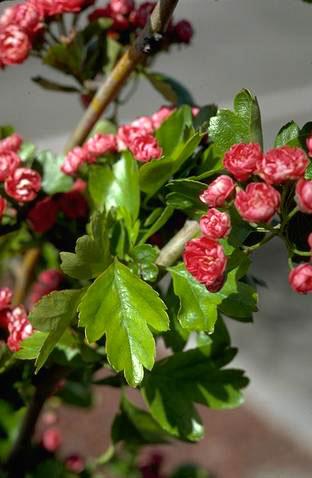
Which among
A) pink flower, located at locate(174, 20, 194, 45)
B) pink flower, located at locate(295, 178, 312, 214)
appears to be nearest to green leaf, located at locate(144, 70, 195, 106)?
pink flower, located at locate(174, 20, 194, 45)

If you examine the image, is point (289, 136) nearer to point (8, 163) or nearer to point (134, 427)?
point (8, 163)

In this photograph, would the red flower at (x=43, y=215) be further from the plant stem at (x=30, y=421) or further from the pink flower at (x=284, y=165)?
the pink flower at (x=284, y=165)

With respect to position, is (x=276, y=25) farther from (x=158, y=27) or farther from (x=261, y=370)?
(x=158, y=27)

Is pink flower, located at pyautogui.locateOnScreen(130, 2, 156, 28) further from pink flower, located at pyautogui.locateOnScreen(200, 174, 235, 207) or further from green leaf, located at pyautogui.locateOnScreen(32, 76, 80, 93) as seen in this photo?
pink flower, located at pyautogui.locateOnScreen(200, 174, 235, 207)

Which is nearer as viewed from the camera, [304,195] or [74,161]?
[304,195]

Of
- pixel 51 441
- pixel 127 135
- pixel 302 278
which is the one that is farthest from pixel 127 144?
pixel 51 441
